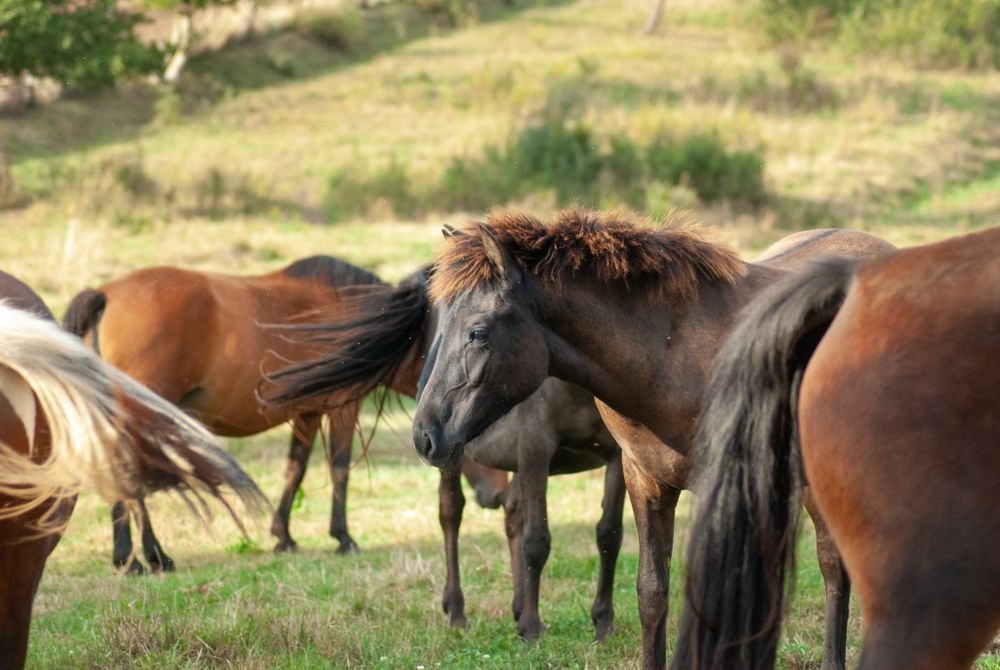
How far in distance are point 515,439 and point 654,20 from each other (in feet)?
138

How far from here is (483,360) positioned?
4.12 metres

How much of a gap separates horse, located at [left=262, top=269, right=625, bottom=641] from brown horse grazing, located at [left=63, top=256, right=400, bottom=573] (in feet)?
3.32

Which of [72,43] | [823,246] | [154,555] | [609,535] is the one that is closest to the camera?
[823,246]

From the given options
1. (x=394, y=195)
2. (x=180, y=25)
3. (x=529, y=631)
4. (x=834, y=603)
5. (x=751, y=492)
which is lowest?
(x=394, y=195)

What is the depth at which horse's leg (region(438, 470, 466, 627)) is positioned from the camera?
607cm

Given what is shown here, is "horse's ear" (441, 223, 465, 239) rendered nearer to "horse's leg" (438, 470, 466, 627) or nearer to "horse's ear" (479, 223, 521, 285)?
"horse's ear" (479, 223, 521, 285)

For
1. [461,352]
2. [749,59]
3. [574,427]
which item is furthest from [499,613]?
[749,59]

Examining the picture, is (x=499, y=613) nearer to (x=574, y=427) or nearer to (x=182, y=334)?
(x=574, y=427)

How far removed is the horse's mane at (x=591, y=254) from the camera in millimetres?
4137

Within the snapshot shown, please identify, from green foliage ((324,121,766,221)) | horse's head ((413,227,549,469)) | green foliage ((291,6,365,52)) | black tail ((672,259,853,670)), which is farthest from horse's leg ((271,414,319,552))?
green foliage ((291,6,365,52))

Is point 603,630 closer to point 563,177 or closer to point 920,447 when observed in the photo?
point 920,447

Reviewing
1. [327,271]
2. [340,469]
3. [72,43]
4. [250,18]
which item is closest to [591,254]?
[340,469]

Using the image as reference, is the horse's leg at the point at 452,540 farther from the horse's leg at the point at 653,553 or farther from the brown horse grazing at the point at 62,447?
the brown horse grazing at the point at 62,447

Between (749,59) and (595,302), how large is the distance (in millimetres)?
37014
